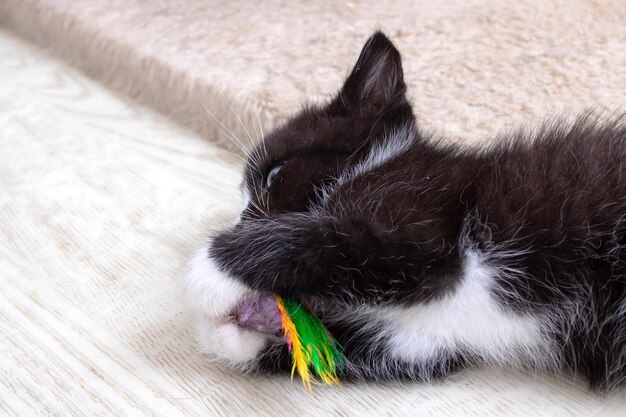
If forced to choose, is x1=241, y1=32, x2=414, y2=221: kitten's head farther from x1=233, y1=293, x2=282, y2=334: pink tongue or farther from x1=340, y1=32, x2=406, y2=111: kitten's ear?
x1=233, y1=293, x2=282, y2=334: pink tongue

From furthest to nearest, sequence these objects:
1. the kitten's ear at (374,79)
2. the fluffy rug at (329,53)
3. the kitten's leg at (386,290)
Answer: the fluffy rug at (329,53)
the kitten's ear at (374,79)
the kitten's leg at (386,290)

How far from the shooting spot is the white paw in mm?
925

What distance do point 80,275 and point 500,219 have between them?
67 cm

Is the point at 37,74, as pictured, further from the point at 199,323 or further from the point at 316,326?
the point at 316,326

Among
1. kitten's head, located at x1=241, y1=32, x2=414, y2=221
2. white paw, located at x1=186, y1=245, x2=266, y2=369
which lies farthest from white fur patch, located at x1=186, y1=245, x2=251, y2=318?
kitten's head, located at x1=241, y1=32, x2=414, y2=221

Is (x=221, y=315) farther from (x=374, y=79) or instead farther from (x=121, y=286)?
(x=374, y=79)

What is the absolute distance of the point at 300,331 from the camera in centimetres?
91

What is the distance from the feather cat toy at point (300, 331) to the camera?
0.89 metres

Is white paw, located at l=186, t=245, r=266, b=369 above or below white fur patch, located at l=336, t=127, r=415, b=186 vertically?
below

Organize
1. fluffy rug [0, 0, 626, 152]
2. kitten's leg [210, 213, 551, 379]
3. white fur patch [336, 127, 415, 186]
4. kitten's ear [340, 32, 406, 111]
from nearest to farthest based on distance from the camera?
kitten's leg [210, 213, 551, 379]
white fur patch [336, 127, 415, 186]
kitten's ear [340, 32, 406, 111]
fluffy rug [0, 0, 626, 152]

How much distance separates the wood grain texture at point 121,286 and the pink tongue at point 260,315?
0.21 ft

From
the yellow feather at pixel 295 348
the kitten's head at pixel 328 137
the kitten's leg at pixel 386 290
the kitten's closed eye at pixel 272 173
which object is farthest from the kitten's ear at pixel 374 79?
the yellow feather at pixel 295 348

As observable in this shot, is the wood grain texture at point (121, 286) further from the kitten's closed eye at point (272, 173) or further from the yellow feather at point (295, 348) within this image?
the kitten's closed eye at point (272, 173)

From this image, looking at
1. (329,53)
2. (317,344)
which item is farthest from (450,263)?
(329,53)
